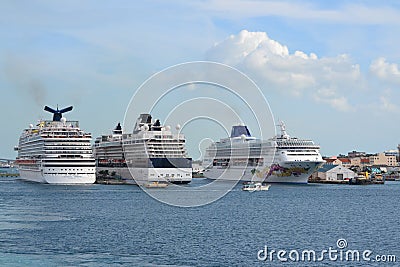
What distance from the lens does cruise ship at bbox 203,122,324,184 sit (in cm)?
7888

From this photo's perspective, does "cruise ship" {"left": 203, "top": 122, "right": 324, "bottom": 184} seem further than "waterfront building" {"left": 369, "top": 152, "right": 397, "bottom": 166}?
No

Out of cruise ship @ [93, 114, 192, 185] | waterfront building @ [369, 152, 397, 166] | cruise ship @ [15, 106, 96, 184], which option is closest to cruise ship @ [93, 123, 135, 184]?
cruise ship @ [93, 114, 192, 185]

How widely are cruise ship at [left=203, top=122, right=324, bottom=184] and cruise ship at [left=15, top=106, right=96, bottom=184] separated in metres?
22.6

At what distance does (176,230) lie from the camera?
32.4 meters

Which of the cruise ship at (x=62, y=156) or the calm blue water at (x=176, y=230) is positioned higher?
the cruise ship at (x=62, y=156)

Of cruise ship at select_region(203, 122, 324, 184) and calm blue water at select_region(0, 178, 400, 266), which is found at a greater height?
cruise ship at select_region(203, 122, 324, 184)

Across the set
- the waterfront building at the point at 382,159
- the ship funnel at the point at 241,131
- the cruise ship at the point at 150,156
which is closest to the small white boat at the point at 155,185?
the cruise ship at the point at 150,156

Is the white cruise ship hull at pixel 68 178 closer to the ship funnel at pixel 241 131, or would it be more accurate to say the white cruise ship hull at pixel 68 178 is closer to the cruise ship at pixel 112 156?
the cruise ship at pixel 112 156

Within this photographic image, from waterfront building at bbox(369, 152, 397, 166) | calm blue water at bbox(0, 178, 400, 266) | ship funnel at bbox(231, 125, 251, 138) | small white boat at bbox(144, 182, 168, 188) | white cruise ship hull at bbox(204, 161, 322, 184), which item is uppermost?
ship funnel at bbox(231, 125, 251, 138)

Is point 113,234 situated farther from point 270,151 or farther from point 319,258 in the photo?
point 270,151

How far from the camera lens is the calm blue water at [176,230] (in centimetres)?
2491

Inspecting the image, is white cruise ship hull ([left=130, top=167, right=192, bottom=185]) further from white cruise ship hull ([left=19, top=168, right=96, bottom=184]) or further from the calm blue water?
the calm blue water

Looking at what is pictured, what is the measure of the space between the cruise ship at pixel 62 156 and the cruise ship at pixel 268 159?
2263 cm

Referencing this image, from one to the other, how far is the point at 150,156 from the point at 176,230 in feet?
127
